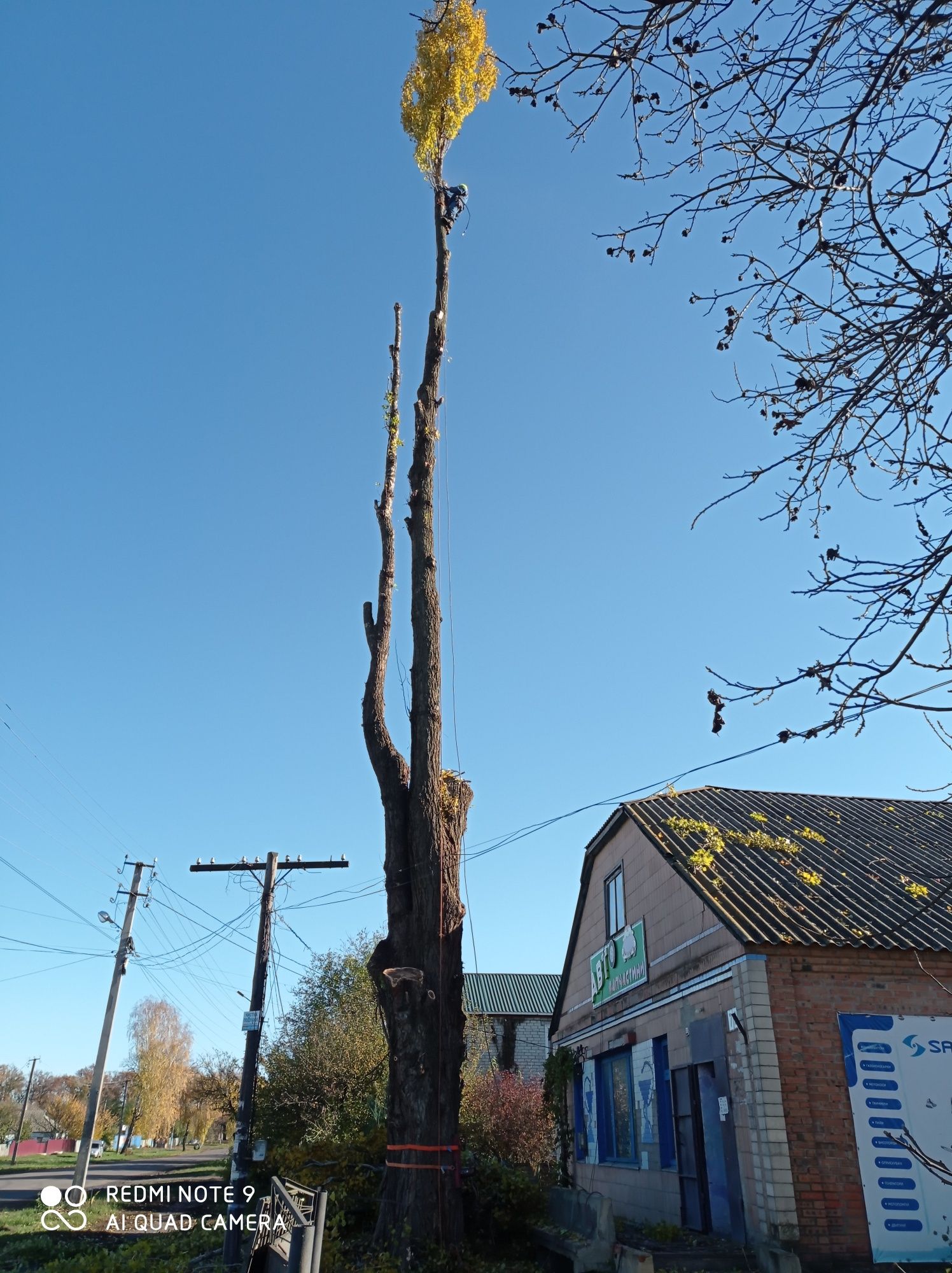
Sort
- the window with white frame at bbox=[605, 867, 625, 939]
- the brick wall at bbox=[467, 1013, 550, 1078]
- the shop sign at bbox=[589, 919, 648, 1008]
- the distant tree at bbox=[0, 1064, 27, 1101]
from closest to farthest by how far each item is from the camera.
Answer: the shop sign at bbox=[589, 919, 648, 1008] < the window with white frame at bbox=[605, 867, 625, 939] < the brick wall at bbox=[467, 1013, 550, 1078] < the distant tree at bbox=[0, 1064, 27, 1101]

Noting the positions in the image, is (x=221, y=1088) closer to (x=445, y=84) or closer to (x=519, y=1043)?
(x=519, y=1043)

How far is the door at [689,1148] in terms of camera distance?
12109 millimetres

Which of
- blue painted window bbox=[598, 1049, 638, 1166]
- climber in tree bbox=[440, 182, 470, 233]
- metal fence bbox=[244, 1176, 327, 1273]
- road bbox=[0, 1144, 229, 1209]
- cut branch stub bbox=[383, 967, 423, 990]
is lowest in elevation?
road bbox=[0, 1144, 229, 1209]

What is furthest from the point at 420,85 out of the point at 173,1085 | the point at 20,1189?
the point at 173,1085

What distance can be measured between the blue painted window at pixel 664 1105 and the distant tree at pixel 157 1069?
2467 inches

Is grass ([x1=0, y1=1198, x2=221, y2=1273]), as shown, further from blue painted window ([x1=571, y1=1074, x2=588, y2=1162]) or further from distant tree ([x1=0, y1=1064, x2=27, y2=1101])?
distant tree ([x1=0, y1=1064, x2=27, y2=1101])

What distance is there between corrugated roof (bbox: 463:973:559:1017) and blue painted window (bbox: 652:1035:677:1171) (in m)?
22.8

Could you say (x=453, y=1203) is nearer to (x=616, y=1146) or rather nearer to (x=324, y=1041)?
(x=616, y=1146)

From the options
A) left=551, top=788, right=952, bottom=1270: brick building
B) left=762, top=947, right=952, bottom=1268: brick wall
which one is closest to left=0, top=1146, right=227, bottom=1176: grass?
left=551, top=788, right=952, bottom=1270: brick building

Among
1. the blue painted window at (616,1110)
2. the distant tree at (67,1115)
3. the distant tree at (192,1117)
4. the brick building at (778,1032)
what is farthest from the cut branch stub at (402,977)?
the distant tree at (67,1115)

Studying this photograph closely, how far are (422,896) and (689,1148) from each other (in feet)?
19.1

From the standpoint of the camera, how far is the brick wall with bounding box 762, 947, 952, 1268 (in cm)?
991

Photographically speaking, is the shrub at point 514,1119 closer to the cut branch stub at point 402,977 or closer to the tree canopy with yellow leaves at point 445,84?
the cut branch stub at point 402,977

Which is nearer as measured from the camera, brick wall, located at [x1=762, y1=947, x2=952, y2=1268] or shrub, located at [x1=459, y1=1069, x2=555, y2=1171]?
brick wall, located at [x1=762, y1=947, x2=952, y2=1268]
